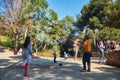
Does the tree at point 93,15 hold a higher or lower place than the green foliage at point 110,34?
higher


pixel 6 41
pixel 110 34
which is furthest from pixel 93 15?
pixel 6 41

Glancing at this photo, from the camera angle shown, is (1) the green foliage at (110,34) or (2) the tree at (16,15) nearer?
(2) the tree at (16,15)

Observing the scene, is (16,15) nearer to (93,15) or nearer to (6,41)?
(6,41)

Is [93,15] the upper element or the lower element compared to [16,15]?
upper

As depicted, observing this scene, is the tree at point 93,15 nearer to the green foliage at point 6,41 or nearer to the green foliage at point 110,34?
the green foliage at point 110,34

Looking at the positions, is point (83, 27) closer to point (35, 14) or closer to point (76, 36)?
point (76, 36)

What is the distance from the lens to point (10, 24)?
37.5 m

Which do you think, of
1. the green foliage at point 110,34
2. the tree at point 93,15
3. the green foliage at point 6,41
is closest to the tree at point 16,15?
the green foliage at point 6,41

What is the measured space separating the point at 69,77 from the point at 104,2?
119ft

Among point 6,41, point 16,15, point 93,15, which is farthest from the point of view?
point 93,15

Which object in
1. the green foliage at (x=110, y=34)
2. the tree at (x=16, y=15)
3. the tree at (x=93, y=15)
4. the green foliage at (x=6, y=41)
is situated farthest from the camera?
the tree at (x=93, y=15)

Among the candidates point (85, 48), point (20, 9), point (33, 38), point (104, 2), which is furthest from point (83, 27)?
point (85, 48)

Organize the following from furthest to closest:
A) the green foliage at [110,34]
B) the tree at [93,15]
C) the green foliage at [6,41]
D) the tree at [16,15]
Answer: the tree at [93,15] < the green foliage at [110,34] < the green foliage at [6,41] < the tree at [16,15]

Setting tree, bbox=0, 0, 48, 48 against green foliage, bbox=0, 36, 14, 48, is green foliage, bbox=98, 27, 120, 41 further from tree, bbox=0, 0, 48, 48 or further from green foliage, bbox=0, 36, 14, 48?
green foliage, bbox=0, 36, 14, 48
